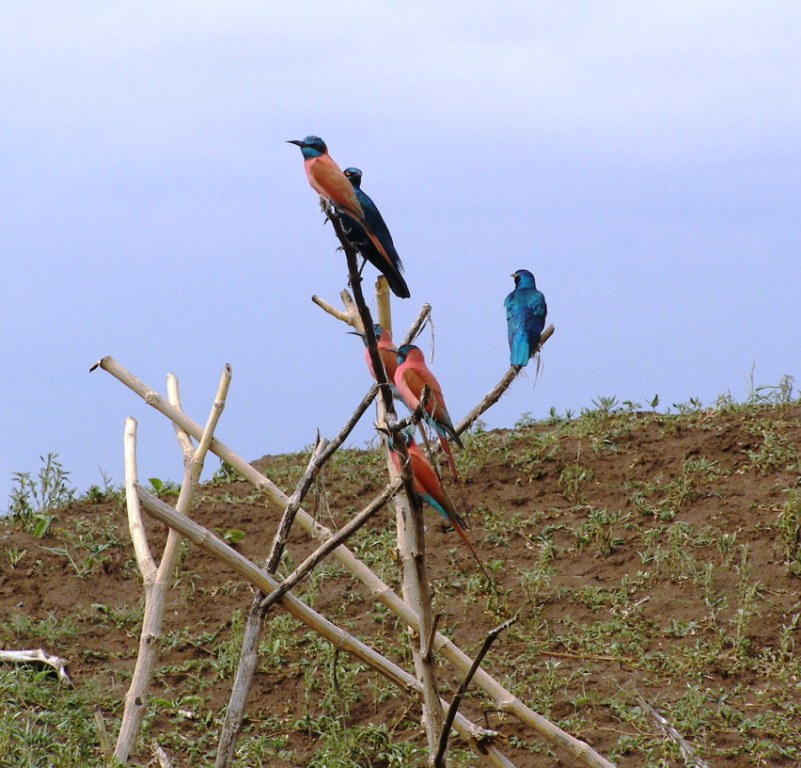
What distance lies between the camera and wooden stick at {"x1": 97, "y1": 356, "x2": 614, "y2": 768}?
4.16 metres

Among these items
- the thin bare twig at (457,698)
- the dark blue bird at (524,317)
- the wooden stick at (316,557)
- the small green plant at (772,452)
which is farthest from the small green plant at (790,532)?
the thin bare twig at (457,698)

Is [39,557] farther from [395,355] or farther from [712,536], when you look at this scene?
[712,536]

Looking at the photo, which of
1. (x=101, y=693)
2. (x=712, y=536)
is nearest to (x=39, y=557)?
(x=101, y=693)

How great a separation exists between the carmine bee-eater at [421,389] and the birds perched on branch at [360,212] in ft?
1.57

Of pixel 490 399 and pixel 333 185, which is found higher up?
pixel 333 185

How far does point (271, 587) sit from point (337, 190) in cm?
197

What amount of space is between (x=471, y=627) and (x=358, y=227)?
6.58 feet

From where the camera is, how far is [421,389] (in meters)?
4.63

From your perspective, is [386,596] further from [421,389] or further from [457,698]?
[457,698]

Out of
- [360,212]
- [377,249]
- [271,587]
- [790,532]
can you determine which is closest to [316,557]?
[271,587]

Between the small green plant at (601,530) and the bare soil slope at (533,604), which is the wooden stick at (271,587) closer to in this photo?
the bare soil slope at (533,604)

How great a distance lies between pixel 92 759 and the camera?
→ 4.77 metres

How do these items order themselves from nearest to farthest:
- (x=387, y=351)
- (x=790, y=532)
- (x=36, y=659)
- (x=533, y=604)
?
(x=387, y=351), (x=36, y=659), (x=533, y=604), (x=790, y=532)

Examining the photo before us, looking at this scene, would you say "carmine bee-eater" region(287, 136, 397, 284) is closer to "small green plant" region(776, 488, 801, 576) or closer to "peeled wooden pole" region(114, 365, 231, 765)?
"peeled wooden pole" region(114, 365, 231, 765)
